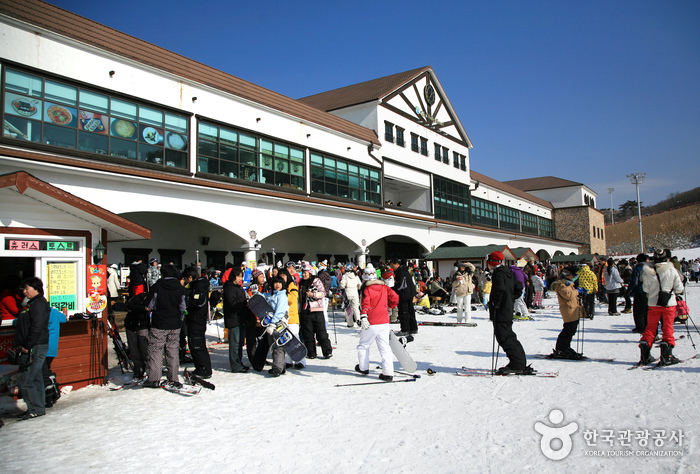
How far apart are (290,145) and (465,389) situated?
1530 centimetres

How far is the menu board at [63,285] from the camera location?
810cm

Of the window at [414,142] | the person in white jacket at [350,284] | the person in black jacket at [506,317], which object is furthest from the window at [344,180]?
the person in black jacket at [506,317]

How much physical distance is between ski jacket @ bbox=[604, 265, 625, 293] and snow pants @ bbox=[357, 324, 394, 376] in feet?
33.9

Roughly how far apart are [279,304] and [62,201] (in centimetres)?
411

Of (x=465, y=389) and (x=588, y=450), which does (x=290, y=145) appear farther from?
(x=588, y=450)

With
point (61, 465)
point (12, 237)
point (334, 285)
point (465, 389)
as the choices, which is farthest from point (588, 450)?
point (334, 285)

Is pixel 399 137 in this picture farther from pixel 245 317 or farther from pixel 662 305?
pixel 662 305

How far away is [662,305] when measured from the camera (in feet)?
24.5

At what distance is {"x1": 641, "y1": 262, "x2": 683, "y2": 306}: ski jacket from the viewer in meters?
7.39

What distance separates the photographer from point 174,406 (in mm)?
6289

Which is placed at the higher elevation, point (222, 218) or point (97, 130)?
point (97, 130)

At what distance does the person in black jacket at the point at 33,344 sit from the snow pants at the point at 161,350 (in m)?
1.44

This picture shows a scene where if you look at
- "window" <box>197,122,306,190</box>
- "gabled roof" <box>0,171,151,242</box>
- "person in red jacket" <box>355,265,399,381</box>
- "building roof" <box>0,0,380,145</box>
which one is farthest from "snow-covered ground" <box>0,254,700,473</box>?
"building roof" <box>0,0,380,145</box>

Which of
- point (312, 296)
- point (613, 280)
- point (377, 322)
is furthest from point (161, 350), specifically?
point (613, 280)
